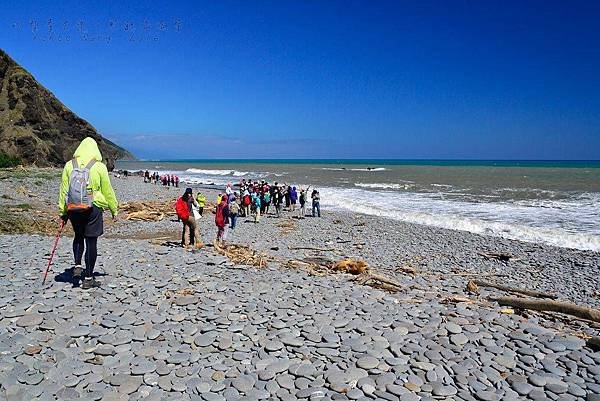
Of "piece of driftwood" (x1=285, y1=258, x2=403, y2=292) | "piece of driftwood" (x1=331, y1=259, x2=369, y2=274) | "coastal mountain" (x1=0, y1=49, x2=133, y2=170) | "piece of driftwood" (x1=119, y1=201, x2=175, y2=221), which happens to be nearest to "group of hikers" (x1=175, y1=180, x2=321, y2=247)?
"piece of driftwood" (x1=119, y1=201, x2=175, y2=221)

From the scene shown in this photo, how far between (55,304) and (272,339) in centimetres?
337

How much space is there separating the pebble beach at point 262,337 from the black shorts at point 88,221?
106 cm

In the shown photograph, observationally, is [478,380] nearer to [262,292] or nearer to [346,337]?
[346,337]

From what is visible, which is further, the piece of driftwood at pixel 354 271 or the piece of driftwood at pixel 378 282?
the piece of driftwood at pixel 354 271

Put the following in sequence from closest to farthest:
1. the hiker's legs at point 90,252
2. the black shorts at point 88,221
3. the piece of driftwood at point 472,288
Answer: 1. the black shorts at point 88,221
2. the hiker's legs at point 90,252
3. the piece of driftwood at point 472,288

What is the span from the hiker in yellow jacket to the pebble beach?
1.12 m

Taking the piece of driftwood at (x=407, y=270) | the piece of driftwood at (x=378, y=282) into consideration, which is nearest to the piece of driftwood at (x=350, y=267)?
the piece of driftwood at (x=378, y=282)

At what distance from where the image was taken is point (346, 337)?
5.82 m

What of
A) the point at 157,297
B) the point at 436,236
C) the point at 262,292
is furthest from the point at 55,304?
the point at 436,236

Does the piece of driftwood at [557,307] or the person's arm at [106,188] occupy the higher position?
the person's arm at [106,188]

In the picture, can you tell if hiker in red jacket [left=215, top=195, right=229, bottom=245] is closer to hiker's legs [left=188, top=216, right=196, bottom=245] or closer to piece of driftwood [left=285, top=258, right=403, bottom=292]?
hiker's legs [left=188, top=216, right=196, bottom=245]

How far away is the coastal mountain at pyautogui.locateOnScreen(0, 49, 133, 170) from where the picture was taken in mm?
52219

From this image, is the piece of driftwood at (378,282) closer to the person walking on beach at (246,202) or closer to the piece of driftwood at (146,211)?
the piece of driftwood at (146,211)

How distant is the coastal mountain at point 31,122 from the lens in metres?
52.2
